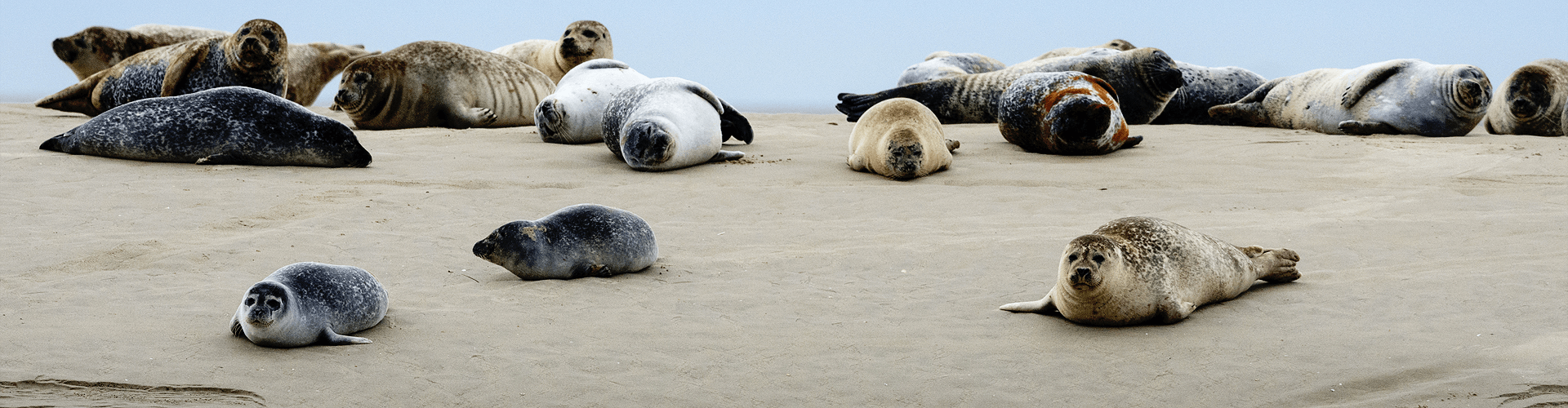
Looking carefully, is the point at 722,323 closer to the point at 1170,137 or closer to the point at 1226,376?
the point at 1226,376

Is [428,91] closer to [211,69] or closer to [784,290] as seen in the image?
[211,69]

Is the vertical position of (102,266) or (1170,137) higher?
(102,266)

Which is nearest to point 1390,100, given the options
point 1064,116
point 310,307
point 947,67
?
point 1064,116

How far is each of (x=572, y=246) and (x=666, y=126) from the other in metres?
2.76

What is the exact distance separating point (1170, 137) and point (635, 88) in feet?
12.7

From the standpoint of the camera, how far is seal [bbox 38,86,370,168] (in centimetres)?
613

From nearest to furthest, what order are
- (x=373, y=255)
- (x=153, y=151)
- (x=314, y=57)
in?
(x=373, y=255) → (x=153, y=151) → (x=314, y=57)

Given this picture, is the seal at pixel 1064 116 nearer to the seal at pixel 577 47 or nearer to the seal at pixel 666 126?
the seal at pixel 666 126

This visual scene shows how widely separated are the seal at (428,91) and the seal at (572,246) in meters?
5.47

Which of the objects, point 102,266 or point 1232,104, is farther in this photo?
point 1232,104

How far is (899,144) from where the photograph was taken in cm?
611

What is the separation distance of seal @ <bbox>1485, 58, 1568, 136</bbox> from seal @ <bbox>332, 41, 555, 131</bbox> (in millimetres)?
7782

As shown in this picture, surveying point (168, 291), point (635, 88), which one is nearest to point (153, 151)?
point (635, 88)

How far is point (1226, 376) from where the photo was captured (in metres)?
2.77
